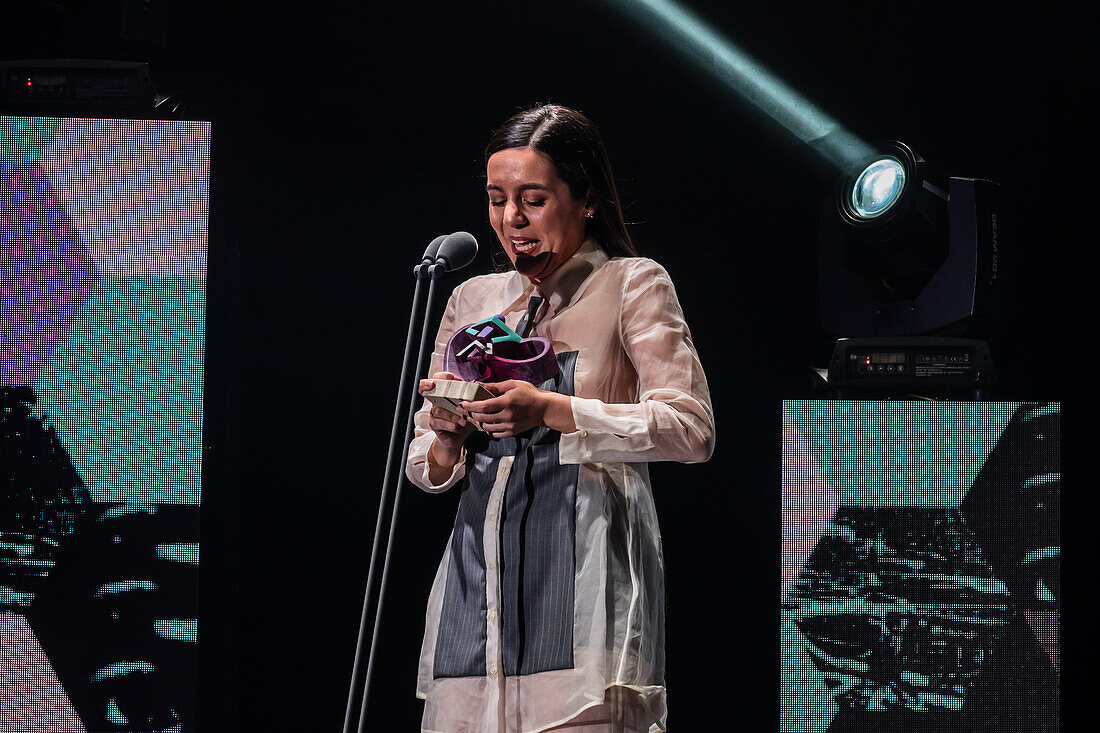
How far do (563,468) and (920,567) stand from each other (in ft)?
4.76

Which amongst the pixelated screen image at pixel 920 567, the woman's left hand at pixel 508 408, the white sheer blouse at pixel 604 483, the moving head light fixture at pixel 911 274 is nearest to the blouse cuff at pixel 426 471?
the white sheer blouse at pixel 604 483

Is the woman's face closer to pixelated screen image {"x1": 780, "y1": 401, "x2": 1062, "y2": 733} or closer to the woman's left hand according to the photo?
the woman's left hand

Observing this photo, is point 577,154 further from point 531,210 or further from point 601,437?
point 601,437

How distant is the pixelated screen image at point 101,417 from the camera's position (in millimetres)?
2963

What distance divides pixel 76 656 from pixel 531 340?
194 cm

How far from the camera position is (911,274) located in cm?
297

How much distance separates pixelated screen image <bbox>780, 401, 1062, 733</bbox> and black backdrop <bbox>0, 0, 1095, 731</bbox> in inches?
12.6

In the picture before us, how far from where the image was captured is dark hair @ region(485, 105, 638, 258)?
1.93m

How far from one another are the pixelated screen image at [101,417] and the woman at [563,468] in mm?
1317

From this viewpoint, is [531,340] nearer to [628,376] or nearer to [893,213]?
[628,376]

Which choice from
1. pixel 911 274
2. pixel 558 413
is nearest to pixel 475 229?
pixel 911 274

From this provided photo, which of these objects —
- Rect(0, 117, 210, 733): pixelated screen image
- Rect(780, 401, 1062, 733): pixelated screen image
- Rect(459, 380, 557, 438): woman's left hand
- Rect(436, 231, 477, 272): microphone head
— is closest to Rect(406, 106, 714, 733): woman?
Rect(459, 380, 557, 438): woman's left hand

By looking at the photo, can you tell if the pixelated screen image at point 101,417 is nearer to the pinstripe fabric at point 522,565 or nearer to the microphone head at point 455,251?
the microphone head at point 455,251

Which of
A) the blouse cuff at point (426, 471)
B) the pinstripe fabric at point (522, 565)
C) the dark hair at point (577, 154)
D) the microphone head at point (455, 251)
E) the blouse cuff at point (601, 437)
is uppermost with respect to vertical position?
the dark hair at point (577, 154)
